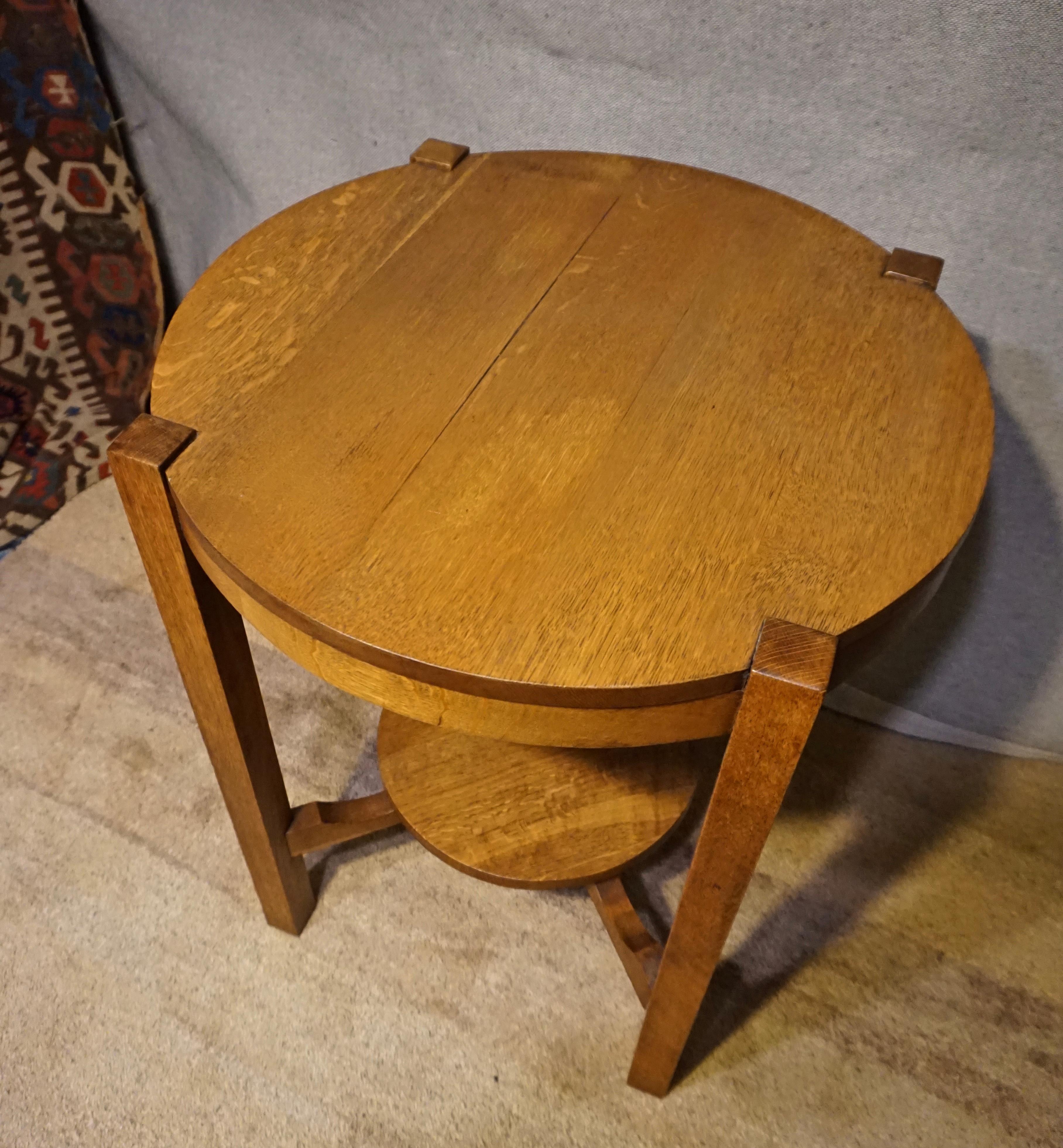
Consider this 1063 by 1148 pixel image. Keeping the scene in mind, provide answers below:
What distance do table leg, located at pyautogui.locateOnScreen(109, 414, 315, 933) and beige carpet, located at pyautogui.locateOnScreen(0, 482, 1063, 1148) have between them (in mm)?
128

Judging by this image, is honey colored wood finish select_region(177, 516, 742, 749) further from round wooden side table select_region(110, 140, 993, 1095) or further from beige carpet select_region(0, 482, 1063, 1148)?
beige carpet select_region(0, 482, 1063, 1148)

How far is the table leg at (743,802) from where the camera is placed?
1.86 feet

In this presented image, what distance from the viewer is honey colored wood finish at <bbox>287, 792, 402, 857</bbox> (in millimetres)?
1037

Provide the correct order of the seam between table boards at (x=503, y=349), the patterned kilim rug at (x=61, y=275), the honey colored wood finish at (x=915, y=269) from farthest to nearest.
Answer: the patterned kilim rug at (x=61, y=275), the honey colored wood finish at (x=915, y=269), the seam between table boards at (x=503, y=349)

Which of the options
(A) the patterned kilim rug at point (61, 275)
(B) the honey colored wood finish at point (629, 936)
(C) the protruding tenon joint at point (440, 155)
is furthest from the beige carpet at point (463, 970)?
(C) the protruding tenon joint at point (440, 155)

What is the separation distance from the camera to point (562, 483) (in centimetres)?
69

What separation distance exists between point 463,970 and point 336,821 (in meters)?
0.24

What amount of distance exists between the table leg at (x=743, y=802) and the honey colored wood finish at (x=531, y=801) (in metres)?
0.16

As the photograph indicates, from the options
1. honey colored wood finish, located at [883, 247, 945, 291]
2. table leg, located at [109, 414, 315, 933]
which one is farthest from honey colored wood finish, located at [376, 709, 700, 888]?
honey colored wood finish, located at [883, 247, 945, 291]

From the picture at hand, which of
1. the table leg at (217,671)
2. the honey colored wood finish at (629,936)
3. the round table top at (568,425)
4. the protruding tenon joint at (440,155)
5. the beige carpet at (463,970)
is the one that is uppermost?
the protruding tenon joint at (440,155)

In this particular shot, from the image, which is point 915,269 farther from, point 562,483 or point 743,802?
point 743,802

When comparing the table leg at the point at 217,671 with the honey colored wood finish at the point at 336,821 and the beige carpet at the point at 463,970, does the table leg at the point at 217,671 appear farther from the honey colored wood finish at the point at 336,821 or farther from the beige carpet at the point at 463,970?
the beige carpet at the point at 463,970

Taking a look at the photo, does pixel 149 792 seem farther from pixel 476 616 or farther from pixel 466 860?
pixel 476 616

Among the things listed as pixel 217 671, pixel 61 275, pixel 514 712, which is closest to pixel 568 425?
pixel 514 712
